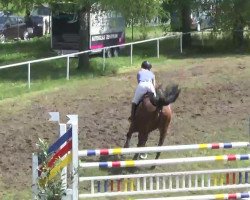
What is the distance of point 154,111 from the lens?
477 inches

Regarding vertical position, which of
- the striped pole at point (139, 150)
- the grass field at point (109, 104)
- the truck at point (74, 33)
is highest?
the truck at point (74, 33)

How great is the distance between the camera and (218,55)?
88.8ft

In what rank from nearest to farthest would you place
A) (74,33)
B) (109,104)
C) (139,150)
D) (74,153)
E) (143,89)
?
1. (74,153)
2. (139,150)
3. (143,89)
4. (109,104)
5. (74,33)

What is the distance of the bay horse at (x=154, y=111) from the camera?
11883mm

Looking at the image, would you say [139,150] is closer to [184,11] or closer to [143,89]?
[143,89]

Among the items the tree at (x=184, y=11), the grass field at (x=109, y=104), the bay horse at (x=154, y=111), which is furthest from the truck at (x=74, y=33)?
the bay horse at (x=154, y=111)

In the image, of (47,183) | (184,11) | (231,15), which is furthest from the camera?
(184,11)

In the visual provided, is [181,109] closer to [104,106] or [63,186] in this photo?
[104,106]

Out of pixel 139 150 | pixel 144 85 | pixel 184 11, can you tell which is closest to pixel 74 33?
pixel 184 11

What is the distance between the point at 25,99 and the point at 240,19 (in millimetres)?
12891

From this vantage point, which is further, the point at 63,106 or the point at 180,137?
the point at 63,106

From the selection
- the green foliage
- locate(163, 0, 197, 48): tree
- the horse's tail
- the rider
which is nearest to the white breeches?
the rider

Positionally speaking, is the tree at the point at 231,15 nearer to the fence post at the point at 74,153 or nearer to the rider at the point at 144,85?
the rider at the point at 144,85

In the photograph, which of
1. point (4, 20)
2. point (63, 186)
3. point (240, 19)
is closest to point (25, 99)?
point (63, 186)
